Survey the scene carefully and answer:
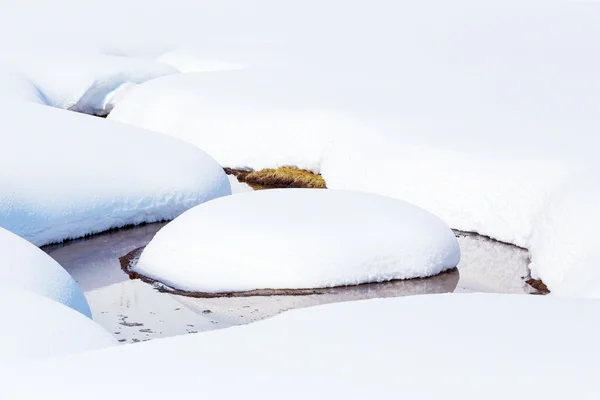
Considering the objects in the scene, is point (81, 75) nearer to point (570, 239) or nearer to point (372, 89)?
point (372, 89)

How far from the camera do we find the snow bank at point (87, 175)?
9.02 metres

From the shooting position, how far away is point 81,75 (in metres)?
17.0

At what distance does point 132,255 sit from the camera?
896 centimetres

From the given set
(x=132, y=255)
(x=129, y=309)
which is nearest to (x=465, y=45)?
(x=132, y=255)

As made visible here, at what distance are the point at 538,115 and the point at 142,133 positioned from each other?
5.01 meters

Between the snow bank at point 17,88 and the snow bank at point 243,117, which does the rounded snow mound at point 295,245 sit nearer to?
the snow bank at point 243,117

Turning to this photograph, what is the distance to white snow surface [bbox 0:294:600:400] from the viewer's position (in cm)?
355

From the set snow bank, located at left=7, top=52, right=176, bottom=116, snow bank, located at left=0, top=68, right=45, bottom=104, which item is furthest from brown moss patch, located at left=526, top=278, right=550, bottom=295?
snow bank, located at left=7, top=52, right=176, bottom=116

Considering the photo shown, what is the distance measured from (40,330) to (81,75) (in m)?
12.8

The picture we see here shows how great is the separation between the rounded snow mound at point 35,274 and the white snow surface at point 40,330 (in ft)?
2.74

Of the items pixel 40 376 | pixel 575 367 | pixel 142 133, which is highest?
pixel 575 367

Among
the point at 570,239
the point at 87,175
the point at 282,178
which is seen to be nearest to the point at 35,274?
the point at 87,175

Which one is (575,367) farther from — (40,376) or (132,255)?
(132,255)

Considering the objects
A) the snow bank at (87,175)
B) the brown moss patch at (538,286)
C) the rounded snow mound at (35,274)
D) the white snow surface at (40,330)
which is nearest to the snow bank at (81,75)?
the snow bank at (87,175)
